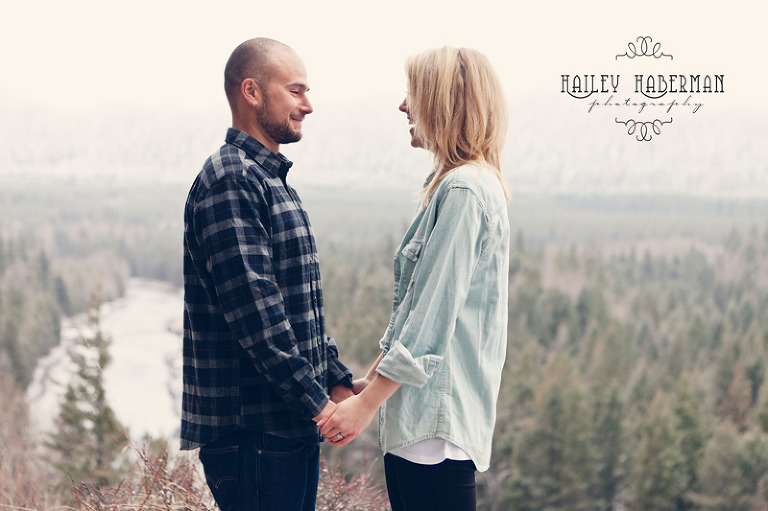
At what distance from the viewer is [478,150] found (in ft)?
5.82

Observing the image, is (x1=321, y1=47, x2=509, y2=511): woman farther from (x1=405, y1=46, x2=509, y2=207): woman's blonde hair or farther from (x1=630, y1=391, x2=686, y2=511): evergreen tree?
(x1=630, y1=391, x2=686, y2=511): evergreen tree

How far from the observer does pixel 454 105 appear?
1.76 m

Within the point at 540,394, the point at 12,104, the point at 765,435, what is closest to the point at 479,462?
the point at 765,435

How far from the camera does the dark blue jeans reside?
1844mm

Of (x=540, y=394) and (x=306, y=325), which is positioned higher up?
(x=306, y=325)

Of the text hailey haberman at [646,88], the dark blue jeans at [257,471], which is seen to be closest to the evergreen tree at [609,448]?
the text hailey haberman at [646,88]

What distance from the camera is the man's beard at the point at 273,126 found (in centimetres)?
196

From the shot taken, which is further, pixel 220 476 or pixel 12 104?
pixel 12 104

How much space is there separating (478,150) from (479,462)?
757 mm

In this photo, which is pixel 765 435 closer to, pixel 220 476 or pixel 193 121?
pixel 220 476

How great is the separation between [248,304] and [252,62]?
658 millimetres

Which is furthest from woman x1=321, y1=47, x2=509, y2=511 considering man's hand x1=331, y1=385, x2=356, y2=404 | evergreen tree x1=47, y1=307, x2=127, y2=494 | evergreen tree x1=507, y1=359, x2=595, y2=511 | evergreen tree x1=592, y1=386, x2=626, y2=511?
evergreen tree x1=592, y1=386, x2=626, y2=511

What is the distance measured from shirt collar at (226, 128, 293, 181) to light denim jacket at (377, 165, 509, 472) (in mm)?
412

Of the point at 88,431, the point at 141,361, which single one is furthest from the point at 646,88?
the point at 141,361
